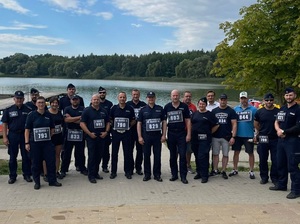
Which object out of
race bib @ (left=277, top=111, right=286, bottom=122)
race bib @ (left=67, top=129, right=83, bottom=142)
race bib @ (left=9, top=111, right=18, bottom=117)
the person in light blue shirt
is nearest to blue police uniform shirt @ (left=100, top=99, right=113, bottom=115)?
race bib @ (left=67, top=129, right=83, bottom=142)

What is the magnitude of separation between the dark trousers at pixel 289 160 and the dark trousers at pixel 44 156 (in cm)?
463

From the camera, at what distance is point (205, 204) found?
19.9 feet

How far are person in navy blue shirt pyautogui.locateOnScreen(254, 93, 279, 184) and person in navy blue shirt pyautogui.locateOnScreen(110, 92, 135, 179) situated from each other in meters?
2.86

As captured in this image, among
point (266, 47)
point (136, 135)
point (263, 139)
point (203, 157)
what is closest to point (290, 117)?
point (263, 139)

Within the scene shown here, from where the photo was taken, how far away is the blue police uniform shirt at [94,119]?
7668 mm

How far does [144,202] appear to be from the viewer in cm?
616

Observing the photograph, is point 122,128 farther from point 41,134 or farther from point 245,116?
point 245,116

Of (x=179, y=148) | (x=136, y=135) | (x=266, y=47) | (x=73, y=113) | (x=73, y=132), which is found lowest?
(x=179, y=148)

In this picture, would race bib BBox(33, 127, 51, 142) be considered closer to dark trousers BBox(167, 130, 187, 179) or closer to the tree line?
dark trousers BBox(167, 130, 187, 179)

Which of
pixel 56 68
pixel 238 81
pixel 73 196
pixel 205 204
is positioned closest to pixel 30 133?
pixel 73 196

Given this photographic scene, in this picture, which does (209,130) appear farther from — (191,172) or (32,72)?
(32,72)

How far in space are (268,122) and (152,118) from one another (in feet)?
8.21

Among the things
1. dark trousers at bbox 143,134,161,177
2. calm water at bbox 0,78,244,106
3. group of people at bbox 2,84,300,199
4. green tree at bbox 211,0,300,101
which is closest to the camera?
group of people at bbox 2,84,300,199

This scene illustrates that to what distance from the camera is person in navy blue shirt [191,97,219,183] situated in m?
7.82
